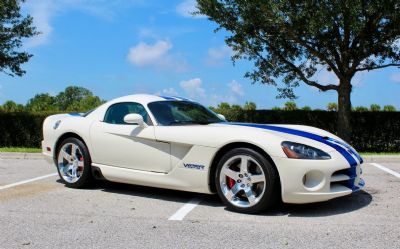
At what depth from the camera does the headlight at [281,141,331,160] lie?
5.14 metres

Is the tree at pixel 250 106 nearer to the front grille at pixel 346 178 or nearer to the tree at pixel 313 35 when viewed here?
the tree at pixel 313 35

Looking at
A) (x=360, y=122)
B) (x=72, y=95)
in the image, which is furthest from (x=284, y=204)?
(x=72, y=95)

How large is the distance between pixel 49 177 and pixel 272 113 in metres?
8.62

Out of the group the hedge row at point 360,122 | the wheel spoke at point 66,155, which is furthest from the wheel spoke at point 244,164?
the hedge row at point 360,122

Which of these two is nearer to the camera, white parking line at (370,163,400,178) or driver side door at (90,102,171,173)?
driver side door at (90,102,171,173)

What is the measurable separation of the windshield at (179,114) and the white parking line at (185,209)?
1.02 m

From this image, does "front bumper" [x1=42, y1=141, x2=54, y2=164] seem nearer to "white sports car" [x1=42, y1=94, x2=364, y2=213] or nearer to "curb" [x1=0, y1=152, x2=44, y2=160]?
"white sports car" [x1=42, y1=94, x2=364, y2=213]

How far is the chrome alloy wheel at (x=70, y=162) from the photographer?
6906 mm

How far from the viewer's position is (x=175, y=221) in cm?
503

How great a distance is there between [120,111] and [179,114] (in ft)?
3.03

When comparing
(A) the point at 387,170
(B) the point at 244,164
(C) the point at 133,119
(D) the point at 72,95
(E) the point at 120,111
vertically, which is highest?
(D) the point at 72,95

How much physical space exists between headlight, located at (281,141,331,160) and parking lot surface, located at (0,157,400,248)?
2.20 ft

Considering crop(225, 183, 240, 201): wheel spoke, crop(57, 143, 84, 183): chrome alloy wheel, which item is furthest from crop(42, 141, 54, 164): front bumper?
crop(225, 183, 240, 201): wheel spoke

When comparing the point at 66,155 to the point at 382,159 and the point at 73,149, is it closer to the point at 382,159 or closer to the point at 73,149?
the point at 73,149
